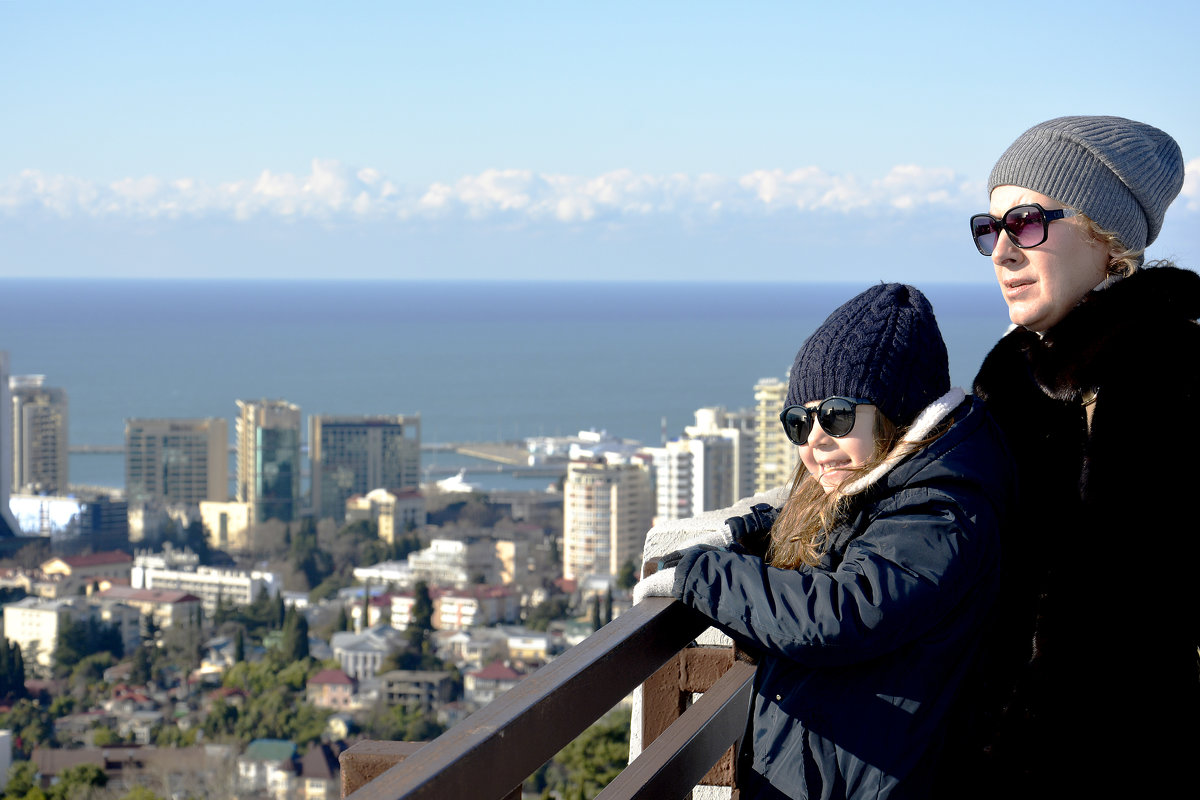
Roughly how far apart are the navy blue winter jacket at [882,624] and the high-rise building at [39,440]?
4335cm

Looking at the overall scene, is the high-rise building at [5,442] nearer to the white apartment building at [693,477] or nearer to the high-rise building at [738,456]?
the white apartment building at [693,477]

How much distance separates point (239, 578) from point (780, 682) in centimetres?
2927

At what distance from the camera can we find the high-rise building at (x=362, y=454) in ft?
137

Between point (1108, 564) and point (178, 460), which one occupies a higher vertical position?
point (1108, 564)

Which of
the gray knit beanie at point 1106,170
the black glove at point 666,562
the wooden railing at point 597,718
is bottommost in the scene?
the wooden railing at point 597,718

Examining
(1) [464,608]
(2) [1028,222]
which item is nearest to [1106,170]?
(2) [1028,222]

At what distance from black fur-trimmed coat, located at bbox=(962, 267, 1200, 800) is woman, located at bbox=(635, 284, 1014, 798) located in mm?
58

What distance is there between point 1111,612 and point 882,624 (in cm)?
21

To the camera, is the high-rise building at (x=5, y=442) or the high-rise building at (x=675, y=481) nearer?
the high-rise building at (x=675, y=481)

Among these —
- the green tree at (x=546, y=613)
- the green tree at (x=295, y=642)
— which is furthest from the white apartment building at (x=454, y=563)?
the green tree at (x=295, y=642)

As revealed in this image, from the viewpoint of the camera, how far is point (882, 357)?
102 centimetres

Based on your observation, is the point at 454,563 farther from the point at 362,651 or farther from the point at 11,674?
the point at 11,674

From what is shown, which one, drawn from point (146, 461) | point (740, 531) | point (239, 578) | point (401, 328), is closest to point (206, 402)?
point (146, 461)

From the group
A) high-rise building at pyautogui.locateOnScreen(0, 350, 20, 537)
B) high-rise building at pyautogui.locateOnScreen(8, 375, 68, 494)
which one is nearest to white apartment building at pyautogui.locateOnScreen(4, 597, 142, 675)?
high-rise building at pyautogui.locateOnScreen(0, 350, 20, 537)
